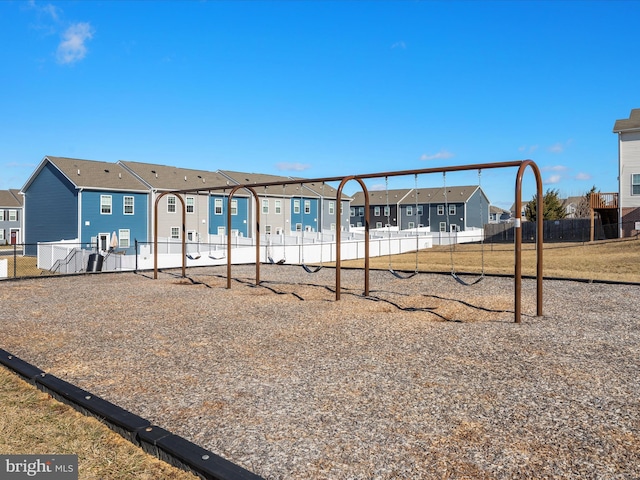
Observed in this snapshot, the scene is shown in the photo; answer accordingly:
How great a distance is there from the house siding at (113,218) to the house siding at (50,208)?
2.17 feet

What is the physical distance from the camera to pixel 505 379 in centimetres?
631

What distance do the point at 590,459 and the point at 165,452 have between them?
361cm

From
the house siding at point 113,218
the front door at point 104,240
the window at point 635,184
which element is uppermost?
the window at point 635,184

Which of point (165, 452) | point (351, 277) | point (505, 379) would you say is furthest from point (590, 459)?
point (351, 277)

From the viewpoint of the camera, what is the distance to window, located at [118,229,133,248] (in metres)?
37.3

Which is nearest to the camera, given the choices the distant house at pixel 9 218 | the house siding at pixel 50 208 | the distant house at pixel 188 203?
the house siding at pixel 50 208

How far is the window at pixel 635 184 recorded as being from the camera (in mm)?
31922

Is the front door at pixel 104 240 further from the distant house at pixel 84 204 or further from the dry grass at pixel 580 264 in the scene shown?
the dry grass at pixel 580 264

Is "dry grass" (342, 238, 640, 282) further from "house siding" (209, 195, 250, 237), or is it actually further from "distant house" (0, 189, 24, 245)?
"distant house" (0, 189, 24, 245)

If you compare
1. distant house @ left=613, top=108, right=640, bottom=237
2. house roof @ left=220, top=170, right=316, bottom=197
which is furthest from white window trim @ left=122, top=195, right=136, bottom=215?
distant house @ left=613, top=108, right=640, bottom=237

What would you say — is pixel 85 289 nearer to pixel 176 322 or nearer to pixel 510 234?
pixel 176 322

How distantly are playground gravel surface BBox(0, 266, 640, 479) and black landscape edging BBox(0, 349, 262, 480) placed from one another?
0.84 ft

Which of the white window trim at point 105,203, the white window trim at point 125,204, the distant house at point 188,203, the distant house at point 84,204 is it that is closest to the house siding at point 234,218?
the distant house at point 188,203

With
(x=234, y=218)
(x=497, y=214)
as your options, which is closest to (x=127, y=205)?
(x=234, y=218)
